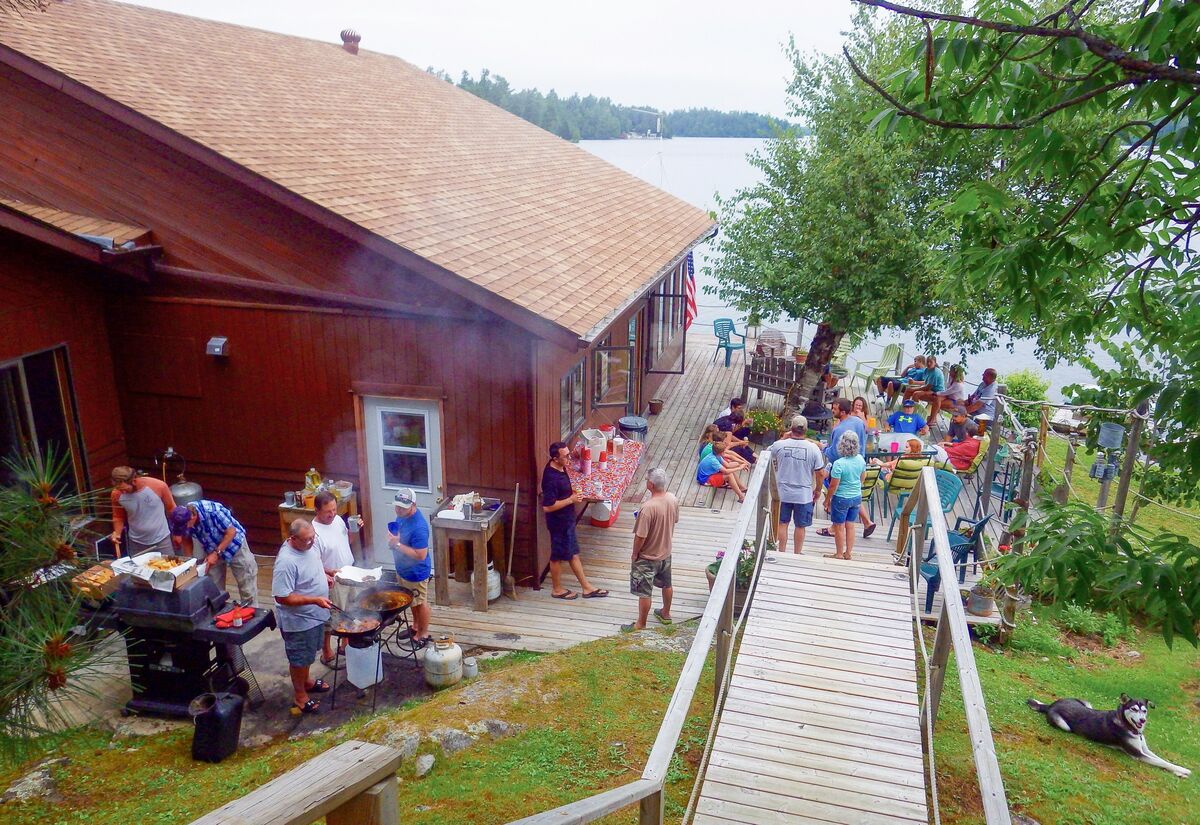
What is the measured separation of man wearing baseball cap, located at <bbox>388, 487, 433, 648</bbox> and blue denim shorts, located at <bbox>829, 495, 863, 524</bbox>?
13.0 feet

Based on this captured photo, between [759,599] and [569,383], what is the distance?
14.9 feet

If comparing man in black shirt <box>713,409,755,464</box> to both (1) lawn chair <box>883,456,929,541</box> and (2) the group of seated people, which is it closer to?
(1) lawn chair <box>883,456,929,541</box>

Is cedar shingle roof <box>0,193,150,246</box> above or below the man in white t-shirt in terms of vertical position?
above

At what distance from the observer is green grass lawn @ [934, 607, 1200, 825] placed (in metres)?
5.77

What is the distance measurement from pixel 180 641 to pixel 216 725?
2.90ft

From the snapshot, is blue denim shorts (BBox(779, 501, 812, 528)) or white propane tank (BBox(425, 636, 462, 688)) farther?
blue denim shorts (BBox(779, 501, 812, 528))

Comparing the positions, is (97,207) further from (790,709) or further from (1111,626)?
(1111,626)

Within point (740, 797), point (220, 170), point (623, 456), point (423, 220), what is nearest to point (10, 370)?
point (220, 170)

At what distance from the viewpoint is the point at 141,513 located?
7871 millimetres

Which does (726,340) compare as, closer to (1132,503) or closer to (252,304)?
(1132,503)

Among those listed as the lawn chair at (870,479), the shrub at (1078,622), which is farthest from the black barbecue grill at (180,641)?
the shrub at (1078,622)

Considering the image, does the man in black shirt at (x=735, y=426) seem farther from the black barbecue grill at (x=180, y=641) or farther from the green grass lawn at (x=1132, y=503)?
the black barbecue grill at (x=180, y=641)

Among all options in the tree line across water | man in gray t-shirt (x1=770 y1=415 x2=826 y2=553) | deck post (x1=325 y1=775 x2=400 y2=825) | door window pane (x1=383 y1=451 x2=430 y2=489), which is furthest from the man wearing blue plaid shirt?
the tree line across water

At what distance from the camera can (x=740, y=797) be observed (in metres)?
4.46
